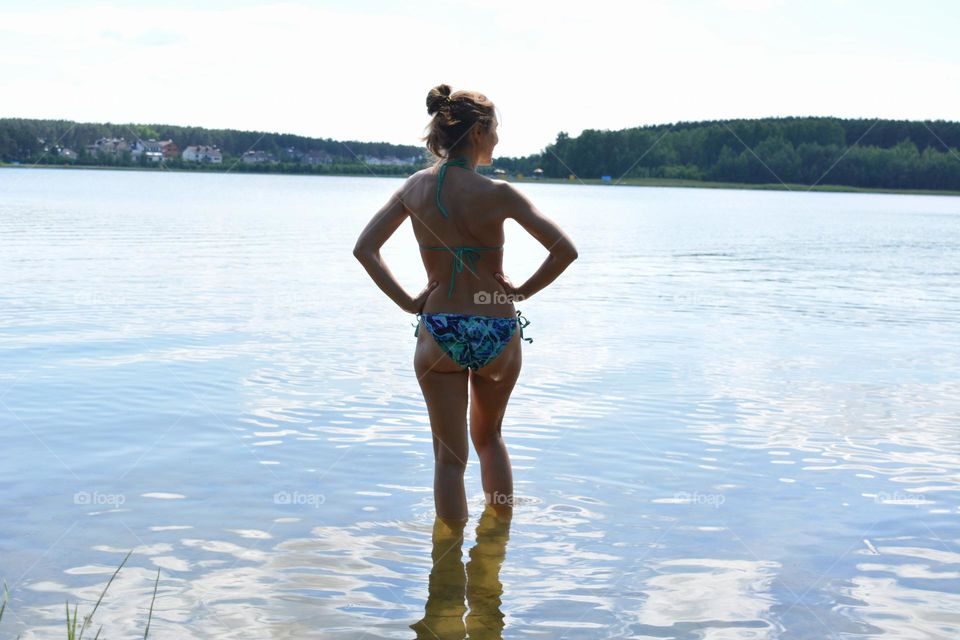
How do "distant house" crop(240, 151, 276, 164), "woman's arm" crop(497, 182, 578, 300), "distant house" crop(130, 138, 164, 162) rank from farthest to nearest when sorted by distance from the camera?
"distant house" crop(240, 151, 276, 164)
"distant house" crop(130, 138, 164, 162)
"woman's arm" crop(497, 182, 578, 300)

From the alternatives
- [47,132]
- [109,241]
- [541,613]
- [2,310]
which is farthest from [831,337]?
[47,132]

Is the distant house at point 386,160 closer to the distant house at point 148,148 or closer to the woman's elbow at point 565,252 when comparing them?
the distant house at point 148,148

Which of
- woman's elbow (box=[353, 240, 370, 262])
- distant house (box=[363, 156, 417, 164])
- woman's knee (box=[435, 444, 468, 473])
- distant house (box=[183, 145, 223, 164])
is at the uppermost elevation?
distant house (box=[183, 145, 223, 164])

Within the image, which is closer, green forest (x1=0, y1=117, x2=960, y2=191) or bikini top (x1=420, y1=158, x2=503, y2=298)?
bikini top (x1=420, y1=158, x2=503, y2=298)

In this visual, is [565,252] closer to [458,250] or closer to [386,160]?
[458,250]

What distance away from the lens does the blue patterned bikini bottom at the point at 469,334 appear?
529 cm

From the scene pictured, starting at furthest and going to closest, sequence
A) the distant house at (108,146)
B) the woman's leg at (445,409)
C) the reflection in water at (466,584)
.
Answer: the distant house at (108,146) → the woman's leg at (445,409) → the reflection in water at (466,584)

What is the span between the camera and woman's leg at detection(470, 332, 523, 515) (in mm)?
5453

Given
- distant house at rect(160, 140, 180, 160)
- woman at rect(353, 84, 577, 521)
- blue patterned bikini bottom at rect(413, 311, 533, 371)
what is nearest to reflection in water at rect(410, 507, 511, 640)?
woman at rect(353, 84, 577, 521)

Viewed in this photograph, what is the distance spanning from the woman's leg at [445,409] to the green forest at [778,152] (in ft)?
Result: 329

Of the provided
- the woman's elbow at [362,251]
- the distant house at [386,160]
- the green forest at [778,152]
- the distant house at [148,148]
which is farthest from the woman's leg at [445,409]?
the green forest at [778,152]

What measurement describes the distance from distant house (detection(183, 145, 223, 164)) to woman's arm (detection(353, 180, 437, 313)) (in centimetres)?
7920

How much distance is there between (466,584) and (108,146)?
8048cm

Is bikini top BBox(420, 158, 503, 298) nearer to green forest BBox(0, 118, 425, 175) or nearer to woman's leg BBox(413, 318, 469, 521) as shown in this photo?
woman's leg BBox(413, 318, 469, 521)
